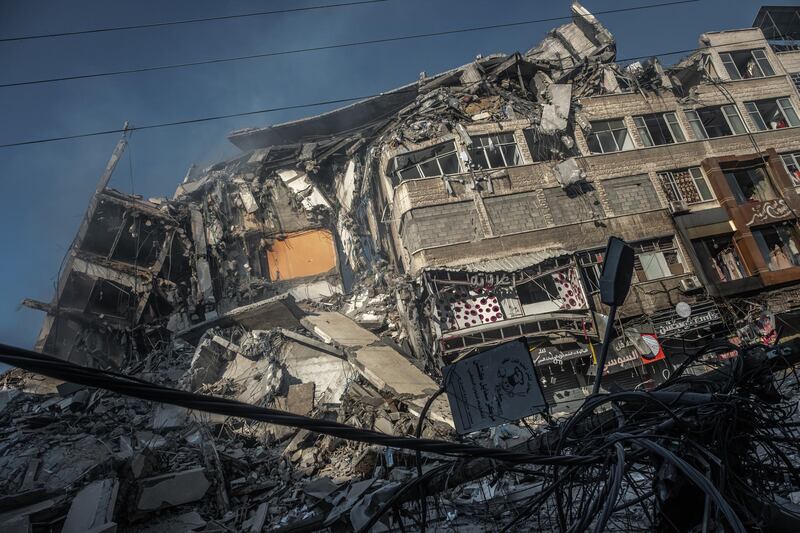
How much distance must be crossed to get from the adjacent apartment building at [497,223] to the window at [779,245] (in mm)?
77

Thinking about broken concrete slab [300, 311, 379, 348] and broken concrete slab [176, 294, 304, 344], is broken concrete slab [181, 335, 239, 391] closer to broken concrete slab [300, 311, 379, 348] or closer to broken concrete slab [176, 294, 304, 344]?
broken concrete slab [176, 294, 304, 344]

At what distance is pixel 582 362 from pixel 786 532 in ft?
46.4

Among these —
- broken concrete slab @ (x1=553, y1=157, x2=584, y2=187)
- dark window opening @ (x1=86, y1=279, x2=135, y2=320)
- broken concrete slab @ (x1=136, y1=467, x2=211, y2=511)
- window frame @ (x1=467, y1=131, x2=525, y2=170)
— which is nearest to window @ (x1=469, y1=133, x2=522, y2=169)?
window frame @ (x1=467, y1=131, x2=525, y2=170)

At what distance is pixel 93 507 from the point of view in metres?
5.73

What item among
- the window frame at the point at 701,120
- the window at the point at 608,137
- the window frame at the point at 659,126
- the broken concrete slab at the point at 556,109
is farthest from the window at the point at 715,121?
the broken concrete slab at the point at 556,109

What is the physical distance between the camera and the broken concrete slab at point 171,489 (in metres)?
6.33

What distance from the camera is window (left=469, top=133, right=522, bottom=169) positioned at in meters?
19.1

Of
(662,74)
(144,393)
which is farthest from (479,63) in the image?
(144,393)

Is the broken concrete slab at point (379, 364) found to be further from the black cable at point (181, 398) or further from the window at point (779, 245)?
the window at point (779, 245)

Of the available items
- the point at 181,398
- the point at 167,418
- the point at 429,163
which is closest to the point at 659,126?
the point at 429,163

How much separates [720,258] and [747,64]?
13.0m

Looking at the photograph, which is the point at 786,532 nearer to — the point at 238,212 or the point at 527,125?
the point at 527,125

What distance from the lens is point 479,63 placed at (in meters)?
21.3

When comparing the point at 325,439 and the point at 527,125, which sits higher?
the point at 527,125
